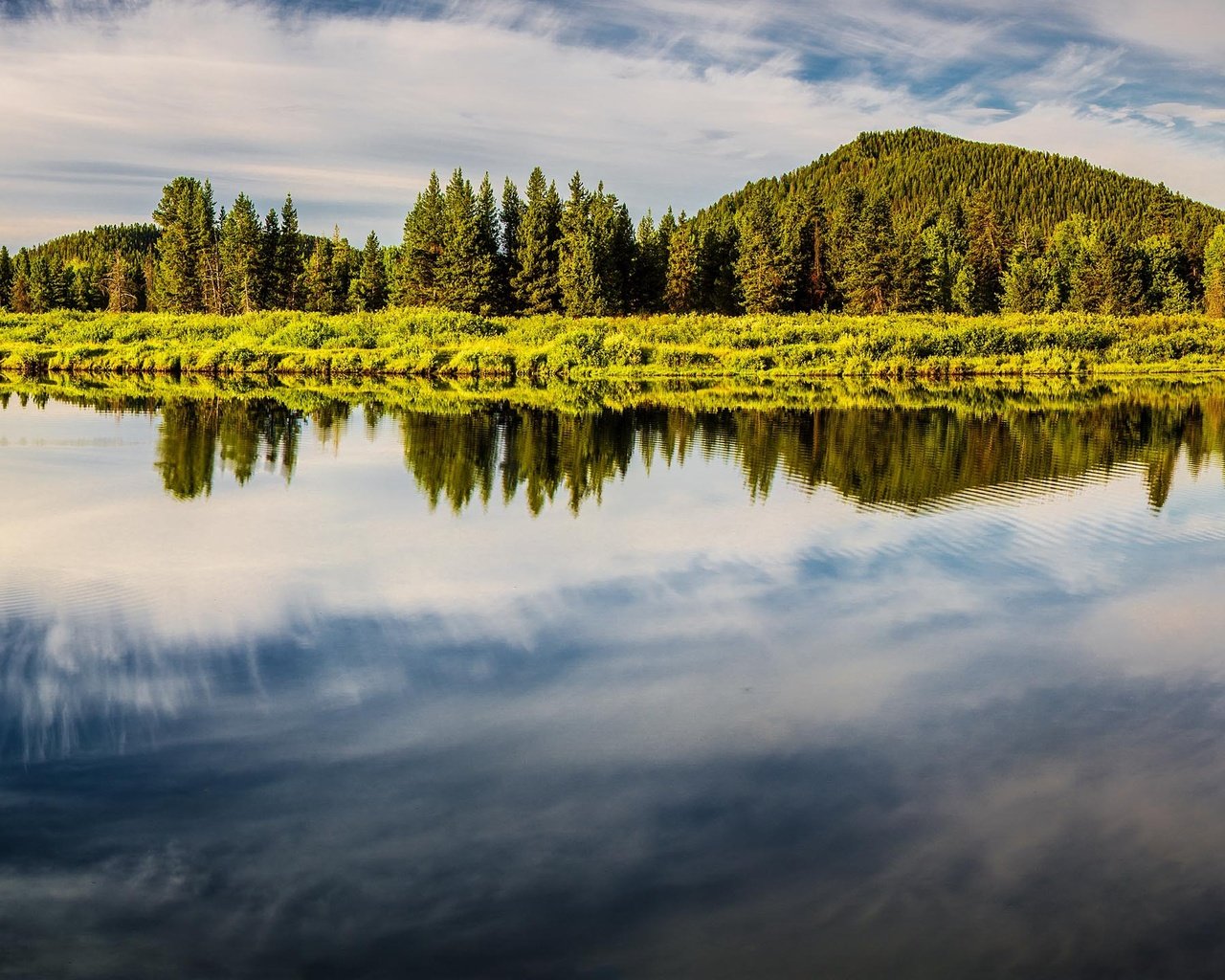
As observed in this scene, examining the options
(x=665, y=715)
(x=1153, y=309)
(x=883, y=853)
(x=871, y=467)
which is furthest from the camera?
(x=1153, y=309)

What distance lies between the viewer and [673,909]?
5.51m

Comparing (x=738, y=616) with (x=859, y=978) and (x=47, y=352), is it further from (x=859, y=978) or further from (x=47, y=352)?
(x=47, y=352)

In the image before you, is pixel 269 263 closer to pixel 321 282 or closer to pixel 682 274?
pixel 321 282

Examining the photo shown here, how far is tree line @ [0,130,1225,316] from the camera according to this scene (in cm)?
7631

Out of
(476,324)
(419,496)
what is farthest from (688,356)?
(419,496)

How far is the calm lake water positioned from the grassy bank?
126ft

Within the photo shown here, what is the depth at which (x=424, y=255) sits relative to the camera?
3219 inches

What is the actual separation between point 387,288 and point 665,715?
8891 centimetres

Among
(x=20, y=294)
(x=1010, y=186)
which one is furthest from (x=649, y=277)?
(x=1010, y=186)

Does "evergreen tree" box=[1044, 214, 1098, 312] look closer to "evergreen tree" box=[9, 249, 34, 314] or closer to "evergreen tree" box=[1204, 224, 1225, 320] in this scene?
"evergreen tree" box=[1204, 224, 1225, 320]

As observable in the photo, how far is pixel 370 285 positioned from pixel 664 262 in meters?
24.8

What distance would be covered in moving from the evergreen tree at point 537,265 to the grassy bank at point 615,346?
29.7ft

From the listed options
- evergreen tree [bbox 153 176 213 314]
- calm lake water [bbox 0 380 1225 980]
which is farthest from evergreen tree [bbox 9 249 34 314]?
calm lake water [bbox 0 380 1225 980]

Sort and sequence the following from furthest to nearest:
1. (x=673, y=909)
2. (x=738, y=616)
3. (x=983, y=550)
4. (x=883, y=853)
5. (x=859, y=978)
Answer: (x=983, y=550) < (x=738, y=616) < (x=883, y=853) < (x=673, y=909) < (x=859, y=978)
